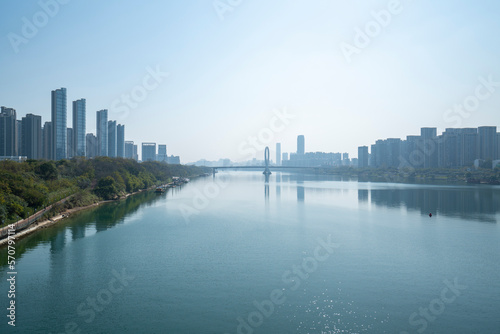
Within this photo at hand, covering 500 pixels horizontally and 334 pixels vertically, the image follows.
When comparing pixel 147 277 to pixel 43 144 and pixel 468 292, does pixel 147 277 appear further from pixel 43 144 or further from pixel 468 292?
pixel 43 144

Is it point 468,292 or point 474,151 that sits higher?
point 474,151

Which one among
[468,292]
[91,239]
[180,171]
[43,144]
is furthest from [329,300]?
[180,171]

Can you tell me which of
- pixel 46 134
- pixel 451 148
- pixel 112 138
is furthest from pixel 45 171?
pixel 451 148

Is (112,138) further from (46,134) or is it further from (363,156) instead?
(363,156)

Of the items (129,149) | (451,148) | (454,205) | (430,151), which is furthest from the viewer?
(129,149)

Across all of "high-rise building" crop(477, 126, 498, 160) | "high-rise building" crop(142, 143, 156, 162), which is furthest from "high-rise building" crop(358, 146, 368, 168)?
"high-rise building" crop(142, 143, 156, 162)

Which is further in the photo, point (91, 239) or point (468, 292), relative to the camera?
point (91, 239)

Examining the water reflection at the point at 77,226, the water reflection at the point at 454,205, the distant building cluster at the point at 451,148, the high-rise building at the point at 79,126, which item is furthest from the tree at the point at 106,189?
the distant building cluster at the point at 451,148
